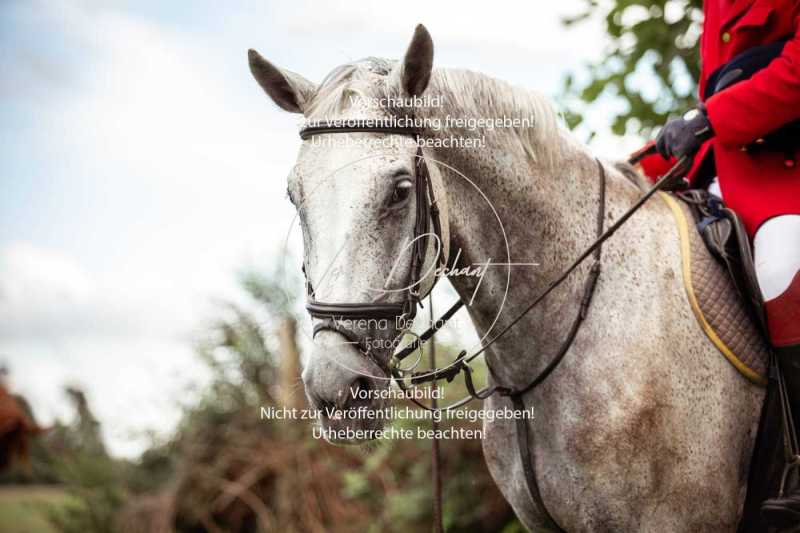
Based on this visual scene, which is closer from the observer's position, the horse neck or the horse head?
the horse head

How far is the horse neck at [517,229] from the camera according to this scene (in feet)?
8.02

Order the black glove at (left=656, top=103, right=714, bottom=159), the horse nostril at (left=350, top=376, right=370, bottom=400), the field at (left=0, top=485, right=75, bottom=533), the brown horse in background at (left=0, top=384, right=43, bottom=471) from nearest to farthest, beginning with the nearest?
the horse nostril at (left=350, top=376, right=370, bottom=400) → the black glove at (left=656, top=103, right=714, bottom=159) → the brown horse in background at (left=0, top=384, right=43, bottom=471) → the field at (left=0, top=485, right=75, bottom=533)

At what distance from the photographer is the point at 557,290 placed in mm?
2521

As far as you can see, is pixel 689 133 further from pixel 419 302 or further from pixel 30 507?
pixel 30 507

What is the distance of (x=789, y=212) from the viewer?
8.01 feet

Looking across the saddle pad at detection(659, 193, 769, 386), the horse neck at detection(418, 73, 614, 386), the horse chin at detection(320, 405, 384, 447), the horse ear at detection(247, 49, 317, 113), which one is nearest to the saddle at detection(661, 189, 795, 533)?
the saddle pad at detection(659, 193, 769, 386)

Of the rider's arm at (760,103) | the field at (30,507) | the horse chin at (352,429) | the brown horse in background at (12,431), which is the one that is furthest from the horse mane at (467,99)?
the field at (30,507)

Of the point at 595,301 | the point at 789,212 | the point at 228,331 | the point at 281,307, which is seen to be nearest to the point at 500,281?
the point at 595,301

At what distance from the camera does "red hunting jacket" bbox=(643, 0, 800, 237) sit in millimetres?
2385

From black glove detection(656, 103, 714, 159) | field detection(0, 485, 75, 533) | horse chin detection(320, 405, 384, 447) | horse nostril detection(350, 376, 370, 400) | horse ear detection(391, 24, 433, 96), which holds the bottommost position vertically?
field detection(0, 485, 75, 533)

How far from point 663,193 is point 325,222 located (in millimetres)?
1518

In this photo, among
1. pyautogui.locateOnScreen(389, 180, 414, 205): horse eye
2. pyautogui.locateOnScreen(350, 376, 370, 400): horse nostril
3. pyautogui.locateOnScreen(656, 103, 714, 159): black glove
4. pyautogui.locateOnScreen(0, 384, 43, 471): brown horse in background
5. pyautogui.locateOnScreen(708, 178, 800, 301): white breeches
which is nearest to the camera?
pyautogui.locateOnScreen(350, 376, 370, 400): horse nostril

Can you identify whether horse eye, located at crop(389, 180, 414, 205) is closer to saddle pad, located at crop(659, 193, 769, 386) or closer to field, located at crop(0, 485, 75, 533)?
saddle pad, located at crop(659, 193, 769, 386)

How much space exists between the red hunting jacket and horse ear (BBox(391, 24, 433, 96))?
1097 mm
